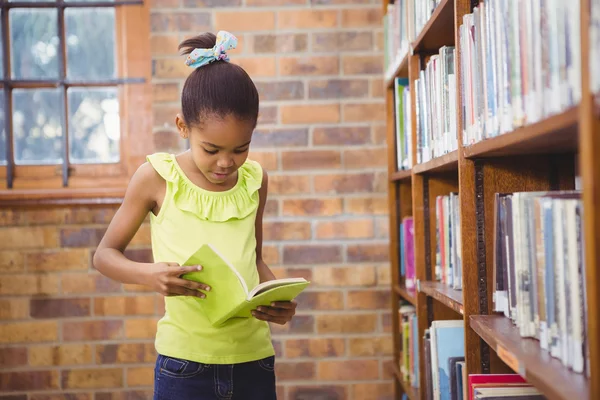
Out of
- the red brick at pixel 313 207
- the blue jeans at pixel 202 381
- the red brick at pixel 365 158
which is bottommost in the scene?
the blue jeans at pixel 202 381

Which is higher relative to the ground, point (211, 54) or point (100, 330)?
point (211, 54)

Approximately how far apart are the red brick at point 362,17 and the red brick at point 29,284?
1.60 metres

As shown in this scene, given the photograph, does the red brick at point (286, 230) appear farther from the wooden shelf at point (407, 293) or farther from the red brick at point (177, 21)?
the red brick at point (177, 21)

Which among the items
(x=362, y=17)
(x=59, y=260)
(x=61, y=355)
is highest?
(x=362, y=17)

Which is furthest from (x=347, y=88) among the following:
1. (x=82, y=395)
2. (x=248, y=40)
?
(x=82, y=395)

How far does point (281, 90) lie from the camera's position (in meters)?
2.55

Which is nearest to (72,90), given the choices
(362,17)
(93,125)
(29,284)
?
(93,125)

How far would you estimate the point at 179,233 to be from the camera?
1475 millimetres

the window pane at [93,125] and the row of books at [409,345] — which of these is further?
the window pane at [93,125]

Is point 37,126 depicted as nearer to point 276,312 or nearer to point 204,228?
point 204,228

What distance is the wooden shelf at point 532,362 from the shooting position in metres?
0.86

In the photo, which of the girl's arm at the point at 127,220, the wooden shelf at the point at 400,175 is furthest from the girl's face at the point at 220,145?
the wooden shelf at the point at 400,175

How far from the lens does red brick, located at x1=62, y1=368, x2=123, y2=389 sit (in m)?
2.51

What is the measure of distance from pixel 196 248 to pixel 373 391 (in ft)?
4.63
